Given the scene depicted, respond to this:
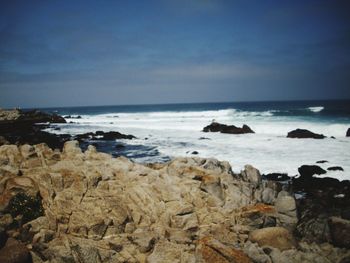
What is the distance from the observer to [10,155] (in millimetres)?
11531

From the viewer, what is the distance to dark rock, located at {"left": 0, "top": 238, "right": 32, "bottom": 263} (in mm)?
7246

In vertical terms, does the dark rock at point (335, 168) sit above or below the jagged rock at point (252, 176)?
below

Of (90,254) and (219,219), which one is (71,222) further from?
(219,219)

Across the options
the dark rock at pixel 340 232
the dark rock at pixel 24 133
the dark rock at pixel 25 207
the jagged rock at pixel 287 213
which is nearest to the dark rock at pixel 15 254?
the dark rock at pixel 25 207

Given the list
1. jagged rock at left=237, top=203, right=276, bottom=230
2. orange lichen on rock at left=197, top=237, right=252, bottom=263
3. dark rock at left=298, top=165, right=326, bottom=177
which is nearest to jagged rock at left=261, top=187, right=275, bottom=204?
jagged rock at left=237, top=203, right=276, bottom=230

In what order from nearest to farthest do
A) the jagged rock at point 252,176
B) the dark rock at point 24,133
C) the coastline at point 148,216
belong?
the coastline at point 148,216
the jagged rock at point 252,176
the dark rock at point 24,133

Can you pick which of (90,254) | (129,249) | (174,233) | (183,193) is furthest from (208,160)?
(90,254)

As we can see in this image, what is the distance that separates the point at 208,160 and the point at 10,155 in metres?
8.66

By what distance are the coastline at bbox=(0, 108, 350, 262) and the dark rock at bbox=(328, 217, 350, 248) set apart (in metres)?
0.03

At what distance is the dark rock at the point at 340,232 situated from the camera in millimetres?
8981

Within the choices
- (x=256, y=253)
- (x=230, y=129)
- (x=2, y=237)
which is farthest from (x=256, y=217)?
(x=230, y=129)

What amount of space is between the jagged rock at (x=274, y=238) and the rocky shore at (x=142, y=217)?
0.10ft

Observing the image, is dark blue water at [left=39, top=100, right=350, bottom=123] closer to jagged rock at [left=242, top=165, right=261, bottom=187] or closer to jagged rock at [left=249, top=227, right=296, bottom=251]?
jagged rock at [left=242, top=165, right=261, bottom=187]

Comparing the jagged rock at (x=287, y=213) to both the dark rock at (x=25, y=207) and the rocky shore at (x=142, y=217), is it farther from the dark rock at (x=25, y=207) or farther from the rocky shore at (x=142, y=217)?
the dark rock at (x=25, y=207)
